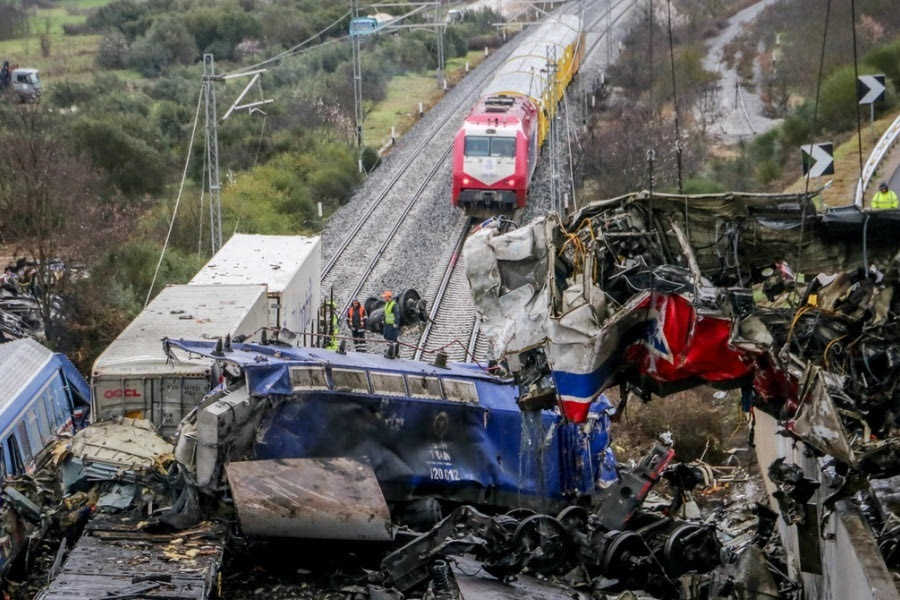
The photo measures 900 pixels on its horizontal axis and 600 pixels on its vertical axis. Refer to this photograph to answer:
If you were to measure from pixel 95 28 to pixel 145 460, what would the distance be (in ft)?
240

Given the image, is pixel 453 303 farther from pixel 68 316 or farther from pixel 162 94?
pixel 162 94

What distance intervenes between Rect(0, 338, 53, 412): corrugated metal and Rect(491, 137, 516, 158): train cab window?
17.0 metres

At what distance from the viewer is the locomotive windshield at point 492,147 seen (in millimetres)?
33656

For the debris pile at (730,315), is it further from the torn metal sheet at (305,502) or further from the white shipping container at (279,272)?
the white shipping container at (279,272)

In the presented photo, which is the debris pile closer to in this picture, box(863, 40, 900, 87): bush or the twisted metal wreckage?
the twisted metal wreckage

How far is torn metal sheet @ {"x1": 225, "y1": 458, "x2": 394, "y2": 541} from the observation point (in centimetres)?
1322

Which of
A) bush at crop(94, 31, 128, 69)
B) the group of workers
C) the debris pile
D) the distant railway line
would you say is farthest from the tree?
bush at crop(94, 31, 128, 69)

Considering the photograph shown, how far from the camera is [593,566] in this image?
46.4 feet

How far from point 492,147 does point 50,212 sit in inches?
435

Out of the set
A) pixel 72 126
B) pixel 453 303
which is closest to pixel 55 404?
pixel 453 303

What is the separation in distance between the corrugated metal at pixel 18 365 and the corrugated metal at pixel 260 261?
3.86 m

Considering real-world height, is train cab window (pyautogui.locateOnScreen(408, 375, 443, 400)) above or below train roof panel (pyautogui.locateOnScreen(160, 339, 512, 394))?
below

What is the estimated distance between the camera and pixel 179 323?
18.6 metres

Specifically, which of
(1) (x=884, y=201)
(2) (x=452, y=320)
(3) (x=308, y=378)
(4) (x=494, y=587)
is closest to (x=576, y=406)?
(4) (x=494, y=587)
